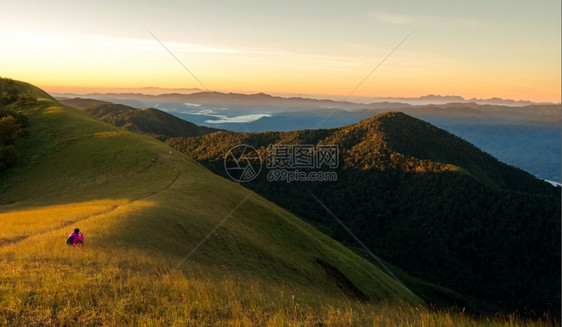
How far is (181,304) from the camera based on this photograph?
358 inches

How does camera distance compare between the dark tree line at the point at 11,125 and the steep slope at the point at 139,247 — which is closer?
the steep slope at the point at 139,247

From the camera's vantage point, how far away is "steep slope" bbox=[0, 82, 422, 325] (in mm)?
8990

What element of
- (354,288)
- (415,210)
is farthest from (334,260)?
(415,210)

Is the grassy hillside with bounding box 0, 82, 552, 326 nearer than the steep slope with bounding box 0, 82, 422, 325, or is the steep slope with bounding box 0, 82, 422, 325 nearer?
the grassy hillside with bounding box 0, 82, 552, 326

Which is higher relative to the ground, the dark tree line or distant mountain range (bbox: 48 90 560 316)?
the dark tree line

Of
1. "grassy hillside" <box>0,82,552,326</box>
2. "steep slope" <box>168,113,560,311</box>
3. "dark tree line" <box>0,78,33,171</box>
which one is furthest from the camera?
"steep slope" <box>168,113,560,311</box>

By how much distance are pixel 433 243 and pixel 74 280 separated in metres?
176

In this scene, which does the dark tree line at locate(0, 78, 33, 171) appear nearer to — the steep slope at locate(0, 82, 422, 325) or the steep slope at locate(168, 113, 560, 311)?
the steep slope at locate(0, 82, 422, 325)

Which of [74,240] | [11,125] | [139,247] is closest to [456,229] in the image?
[139,247]

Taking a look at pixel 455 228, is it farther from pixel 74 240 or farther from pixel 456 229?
pixel 74 240

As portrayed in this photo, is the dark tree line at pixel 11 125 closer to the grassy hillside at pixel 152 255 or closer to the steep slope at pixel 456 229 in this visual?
the grassy hillside at pixel 152 255

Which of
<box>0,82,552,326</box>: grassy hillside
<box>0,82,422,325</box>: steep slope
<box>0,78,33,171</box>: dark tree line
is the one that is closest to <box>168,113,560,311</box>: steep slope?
<box>0,82,422,325</box>: steep slope

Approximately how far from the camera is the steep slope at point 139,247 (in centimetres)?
899

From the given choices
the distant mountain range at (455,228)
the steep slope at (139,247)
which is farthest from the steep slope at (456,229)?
the steep slope at (139,247)
